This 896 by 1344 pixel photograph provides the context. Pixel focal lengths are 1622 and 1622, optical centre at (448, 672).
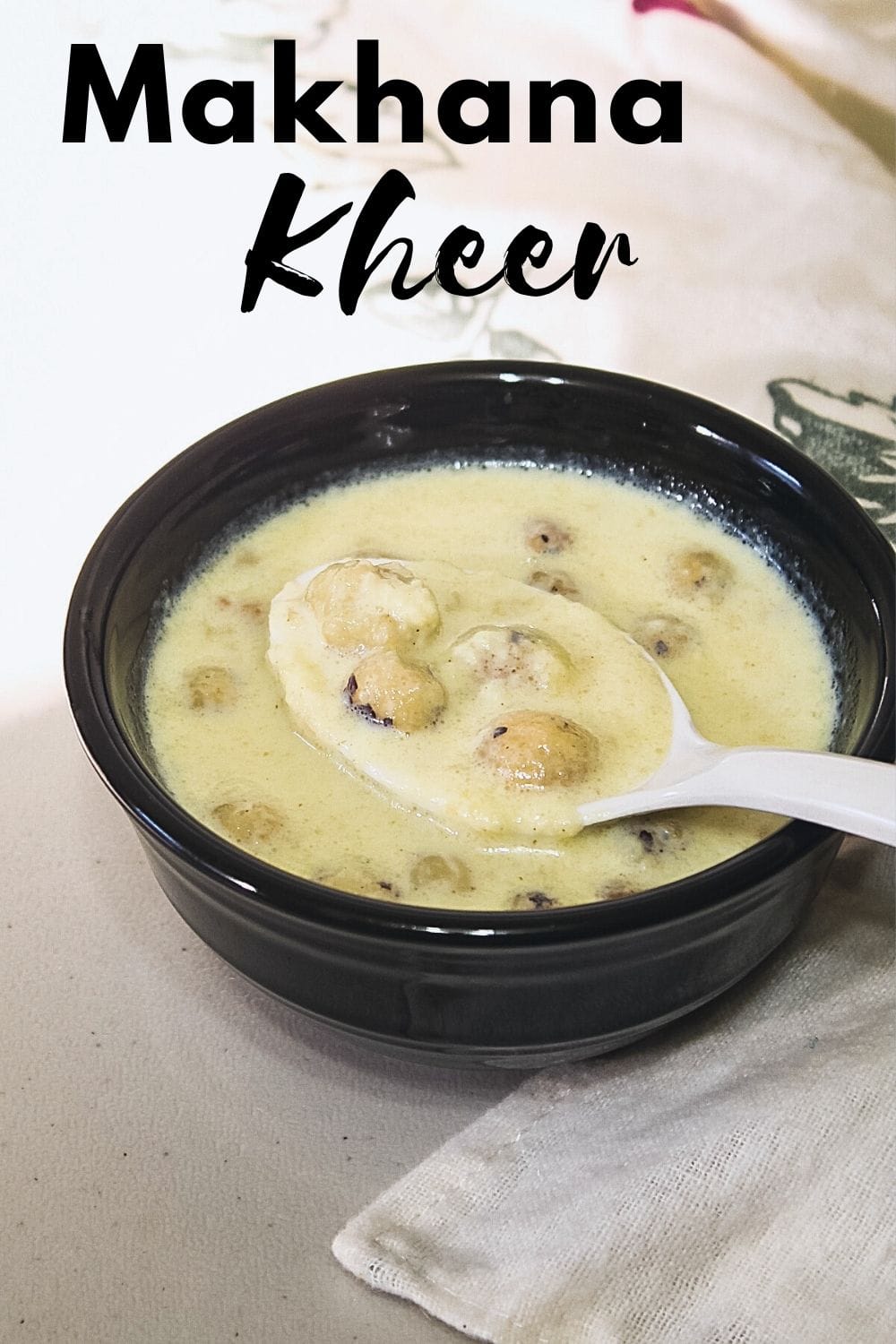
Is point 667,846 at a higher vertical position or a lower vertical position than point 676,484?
lower

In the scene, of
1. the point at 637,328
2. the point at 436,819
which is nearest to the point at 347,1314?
the point at 436,819

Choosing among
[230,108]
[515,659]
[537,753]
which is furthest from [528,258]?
[537,753]

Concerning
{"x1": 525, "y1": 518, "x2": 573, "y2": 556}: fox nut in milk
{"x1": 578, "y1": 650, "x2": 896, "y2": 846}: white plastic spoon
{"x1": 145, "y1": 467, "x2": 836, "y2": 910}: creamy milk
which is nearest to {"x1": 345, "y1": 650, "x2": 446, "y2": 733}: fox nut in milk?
{"x1": 145, "y1": 467, "x2": 836, "y2": 910}: creamy milk

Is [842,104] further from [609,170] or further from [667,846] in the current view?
[667,846]

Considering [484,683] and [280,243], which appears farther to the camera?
[280,243]

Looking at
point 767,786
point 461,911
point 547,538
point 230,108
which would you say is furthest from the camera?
point 230,108

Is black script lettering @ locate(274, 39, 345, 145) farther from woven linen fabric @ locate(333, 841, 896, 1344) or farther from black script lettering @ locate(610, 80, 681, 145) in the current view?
woven linen fabric @ locate(333, 841, 896, 1344)

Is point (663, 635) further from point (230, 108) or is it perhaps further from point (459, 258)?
point (230, 108)
